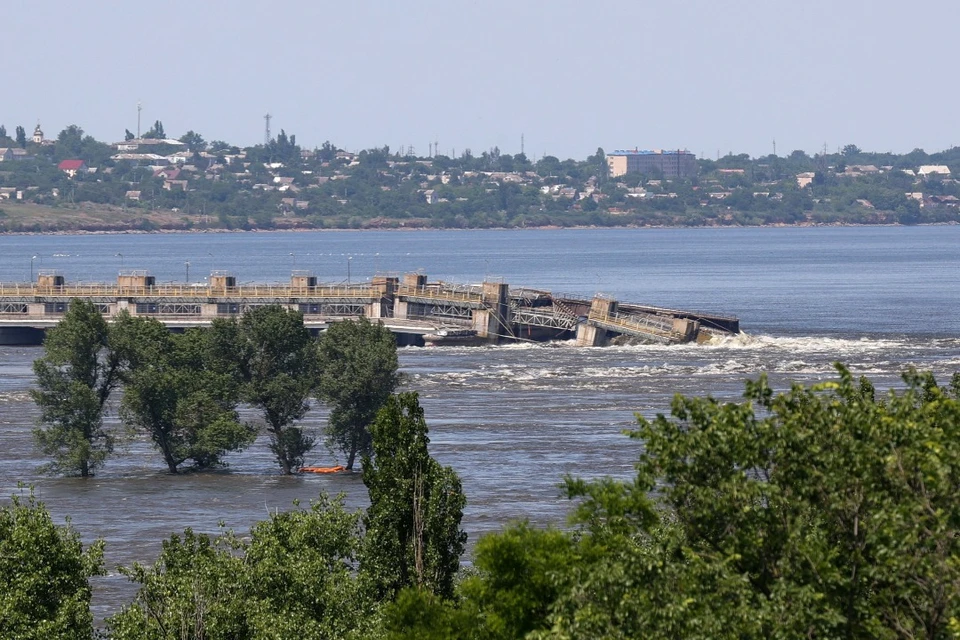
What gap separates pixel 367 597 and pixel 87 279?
16498cm

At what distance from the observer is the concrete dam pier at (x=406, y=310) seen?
106875mm

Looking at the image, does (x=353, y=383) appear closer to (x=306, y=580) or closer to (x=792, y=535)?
(x=306, y=580)

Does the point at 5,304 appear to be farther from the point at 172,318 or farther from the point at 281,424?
the point at 281,424

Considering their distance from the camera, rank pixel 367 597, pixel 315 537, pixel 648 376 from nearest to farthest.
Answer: pixel 367 597
pixel 315 537
pixel 648 376

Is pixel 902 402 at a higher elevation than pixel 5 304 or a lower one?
higher

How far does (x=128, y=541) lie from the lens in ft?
154

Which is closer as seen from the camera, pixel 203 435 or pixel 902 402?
pixel 902 402

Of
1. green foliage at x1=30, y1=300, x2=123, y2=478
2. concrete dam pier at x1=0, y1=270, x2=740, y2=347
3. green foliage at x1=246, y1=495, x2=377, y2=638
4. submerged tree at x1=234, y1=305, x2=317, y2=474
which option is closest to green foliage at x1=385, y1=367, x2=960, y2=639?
green foliage at x1=246, y1=495, x2=377, y2=638

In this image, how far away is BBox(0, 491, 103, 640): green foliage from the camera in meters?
26.5

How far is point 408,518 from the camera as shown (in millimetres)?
28453

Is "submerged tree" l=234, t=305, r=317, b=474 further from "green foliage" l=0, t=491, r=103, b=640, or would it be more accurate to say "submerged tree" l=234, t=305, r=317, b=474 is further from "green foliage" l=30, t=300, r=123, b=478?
"green foliage" l=0, t=491, r=103, b=640

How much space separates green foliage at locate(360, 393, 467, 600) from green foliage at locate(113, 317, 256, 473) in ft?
89.8

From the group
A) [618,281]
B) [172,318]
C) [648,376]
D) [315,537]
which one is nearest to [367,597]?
[315,537]

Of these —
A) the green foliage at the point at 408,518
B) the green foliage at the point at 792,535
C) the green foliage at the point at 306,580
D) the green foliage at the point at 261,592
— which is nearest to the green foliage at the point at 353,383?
the green foliage at the point at 306,580
